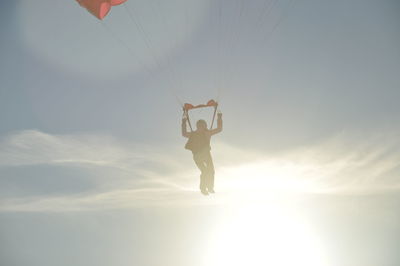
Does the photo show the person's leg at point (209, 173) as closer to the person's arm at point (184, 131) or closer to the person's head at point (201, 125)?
the person's head at point (201, 125)

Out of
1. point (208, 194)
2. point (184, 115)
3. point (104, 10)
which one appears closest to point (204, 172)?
point (208, 194)

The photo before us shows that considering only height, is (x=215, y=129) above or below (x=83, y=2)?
below

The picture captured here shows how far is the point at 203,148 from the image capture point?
63.9ft

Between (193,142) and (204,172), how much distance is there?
1.40 meters

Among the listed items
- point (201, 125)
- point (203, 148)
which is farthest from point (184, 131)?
point (203, 148)

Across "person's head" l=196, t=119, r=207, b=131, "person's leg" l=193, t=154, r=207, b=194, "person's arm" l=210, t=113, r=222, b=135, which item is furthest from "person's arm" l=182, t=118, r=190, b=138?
"person's arm" l=210, t=113, r=222, b=135

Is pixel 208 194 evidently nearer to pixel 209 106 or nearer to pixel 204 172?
pixel 204 172

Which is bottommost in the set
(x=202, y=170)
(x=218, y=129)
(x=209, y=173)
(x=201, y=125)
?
(x=209, y=173)

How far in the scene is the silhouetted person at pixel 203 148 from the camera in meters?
19.5

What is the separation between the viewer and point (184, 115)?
1966 centimetres

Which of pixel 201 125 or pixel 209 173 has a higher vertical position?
pixel 201 125

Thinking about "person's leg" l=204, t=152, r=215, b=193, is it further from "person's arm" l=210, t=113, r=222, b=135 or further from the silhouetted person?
"person's arm" l=210, t=113, r=222, b=135

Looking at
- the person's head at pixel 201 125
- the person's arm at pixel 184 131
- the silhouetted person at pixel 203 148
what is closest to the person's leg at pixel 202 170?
the silhouetted person at pixel 203 148

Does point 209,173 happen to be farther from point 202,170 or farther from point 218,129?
point 218,129
